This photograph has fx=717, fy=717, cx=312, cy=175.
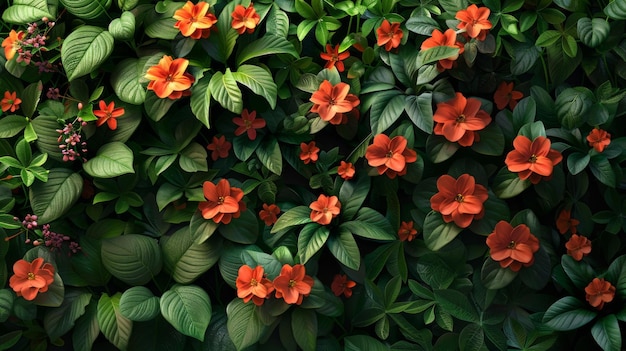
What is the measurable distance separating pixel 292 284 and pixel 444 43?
28.4 inches

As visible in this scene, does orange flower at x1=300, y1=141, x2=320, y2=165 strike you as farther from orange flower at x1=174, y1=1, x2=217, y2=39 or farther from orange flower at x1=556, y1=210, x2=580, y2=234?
orange flower at x1=556, y1=210, x2=580, y2=234

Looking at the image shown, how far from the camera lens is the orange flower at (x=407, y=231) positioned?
1.92 meters

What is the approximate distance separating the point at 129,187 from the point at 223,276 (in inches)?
13.8

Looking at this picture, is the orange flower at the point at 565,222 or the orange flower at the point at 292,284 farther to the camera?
the orange flower at the point at 565,222

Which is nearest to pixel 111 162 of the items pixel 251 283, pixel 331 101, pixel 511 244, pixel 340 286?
pixel 251 283

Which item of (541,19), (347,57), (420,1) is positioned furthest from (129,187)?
(541,19)

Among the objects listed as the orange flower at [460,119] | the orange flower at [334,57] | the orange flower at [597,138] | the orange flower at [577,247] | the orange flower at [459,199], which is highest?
the orange flower at [334,57]

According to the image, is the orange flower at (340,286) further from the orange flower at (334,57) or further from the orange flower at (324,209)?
the orange flower at (334,57)

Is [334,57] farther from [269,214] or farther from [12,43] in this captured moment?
[12,43]

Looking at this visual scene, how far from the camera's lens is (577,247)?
1885 mm

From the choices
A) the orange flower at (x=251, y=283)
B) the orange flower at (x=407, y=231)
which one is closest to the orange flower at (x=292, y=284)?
the orange flower at (x=251, y=283)

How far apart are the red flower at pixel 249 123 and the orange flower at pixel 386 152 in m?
0.31

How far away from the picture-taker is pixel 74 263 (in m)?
1.91

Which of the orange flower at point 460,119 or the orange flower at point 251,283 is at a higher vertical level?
the orange flower at point 460,119
